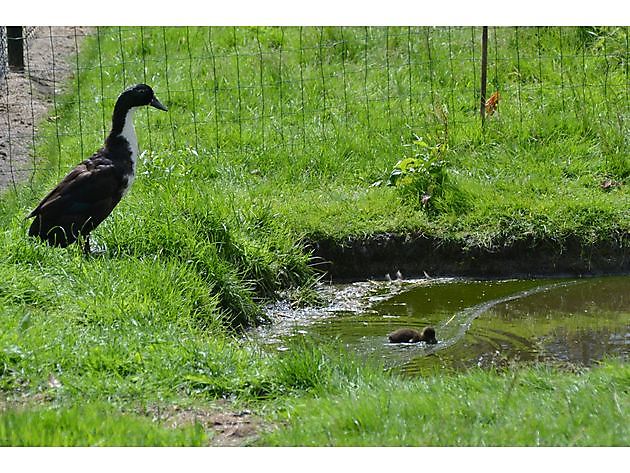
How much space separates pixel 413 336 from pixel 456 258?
190cm

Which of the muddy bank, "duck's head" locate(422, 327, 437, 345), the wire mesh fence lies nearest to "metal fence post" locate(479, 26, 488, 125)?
the wire mesh fence

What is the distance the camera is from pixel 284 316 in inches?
327

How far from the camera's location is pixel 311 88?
460 inches

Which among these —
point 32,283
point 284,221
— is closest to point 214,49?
point 284,221

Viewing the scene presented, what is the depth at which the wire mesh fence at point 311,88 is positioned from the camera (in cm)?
1071

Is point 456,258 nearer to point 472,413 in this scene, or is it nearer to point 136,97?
point 136,97

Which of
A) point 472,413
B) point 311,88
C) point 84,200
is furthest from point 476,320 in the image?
point 311,88

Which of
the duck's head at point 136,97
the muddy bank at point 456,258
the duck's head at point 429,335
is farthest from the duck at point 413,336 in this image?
the duck's head at point 136,97

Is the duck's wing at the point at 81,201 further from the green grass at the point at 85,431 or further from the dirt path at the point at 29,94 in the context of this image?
the green grass at the point at 85,431

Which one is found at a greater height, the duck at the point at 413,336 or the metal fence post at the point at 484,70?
the metal fence post at the point at 484,70

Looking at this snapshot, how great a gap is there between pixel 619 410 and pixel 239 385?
6.61 ft

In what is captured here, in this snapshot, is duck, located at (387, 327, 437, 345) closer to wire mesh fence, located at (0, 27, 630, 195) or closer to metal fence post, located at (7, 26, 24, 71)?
wire mesh fence, located at (0, 27, 630, 195)

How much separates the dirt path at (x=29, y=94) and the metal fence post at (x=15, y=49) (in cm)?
8

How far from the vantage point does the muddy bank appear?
30.0ft
